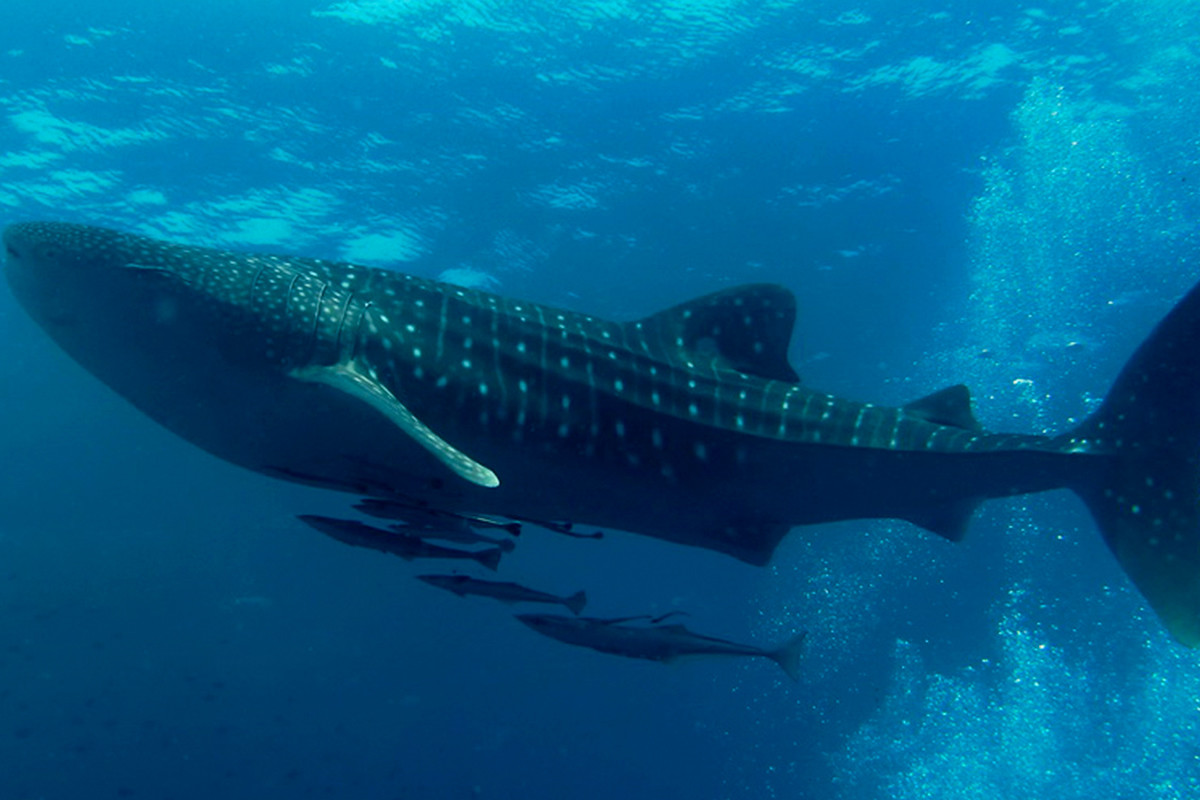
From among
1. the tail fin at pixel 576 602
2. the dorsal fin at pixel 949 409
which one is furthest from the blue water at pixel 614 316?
the tail fin at pixel 576 602

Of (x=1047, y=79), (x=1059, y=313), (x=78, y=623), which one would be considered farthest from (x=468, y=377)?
(x=78, y=623)

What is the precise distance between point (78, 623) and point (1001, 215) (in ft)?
137

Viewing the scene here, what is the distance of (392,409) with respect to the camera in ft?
15.0

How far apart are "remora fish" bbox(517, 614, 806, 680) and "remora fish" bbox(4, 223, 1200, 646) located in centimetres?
74

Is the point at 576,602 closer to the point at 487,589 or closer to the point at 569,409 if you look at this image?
the point at 487,589

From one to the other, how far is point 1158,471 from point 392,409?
545 cm

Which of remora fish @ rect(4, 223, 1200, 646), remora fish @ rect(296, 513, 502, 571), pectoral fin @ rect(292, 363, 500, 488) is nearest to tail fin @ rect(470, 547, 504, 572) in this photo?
remora fish @ rect(296, 513, 502, 571)

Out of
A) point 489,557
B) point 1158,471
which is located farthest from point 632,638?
point 1158,471

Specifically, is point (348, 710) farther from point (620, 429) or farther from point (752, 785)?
point (620, 429)

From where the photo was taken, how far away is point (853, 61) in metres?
17.7

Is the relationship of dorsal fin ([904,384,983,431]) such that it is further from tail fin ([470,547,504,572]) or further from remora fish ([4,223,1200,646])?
tail fin ([470,547,504,572])

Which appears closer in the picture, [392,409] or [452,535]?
[392,409]

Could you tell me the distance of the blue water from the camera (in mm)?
17781

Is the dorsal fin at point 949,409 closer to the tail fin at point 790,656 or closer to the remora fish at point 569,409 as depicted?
the remora fish at point 569,409
